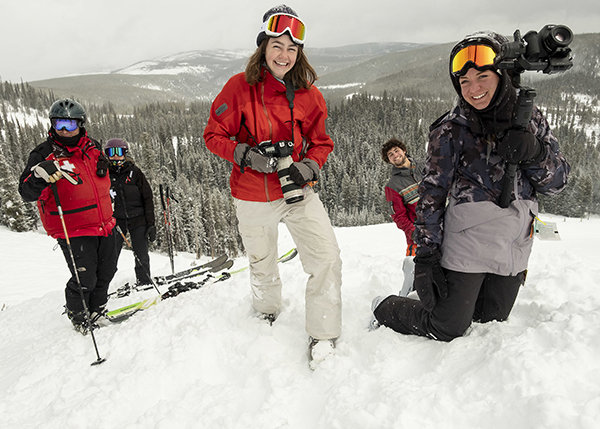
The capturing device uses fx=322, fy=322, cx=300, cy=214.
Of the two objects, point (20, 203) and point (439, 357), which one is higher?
point (439, 357)

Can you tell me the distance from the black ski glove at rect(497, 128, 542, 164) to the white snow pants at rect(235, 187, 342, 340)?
5.02 ft

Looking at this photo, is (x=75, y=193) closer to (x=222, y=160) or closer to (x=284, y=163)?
(x=284, y=163)

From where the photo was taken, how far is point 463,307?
8.65ft

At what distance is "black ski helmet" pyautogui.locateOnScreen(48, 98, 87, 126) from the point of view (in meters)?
3.92

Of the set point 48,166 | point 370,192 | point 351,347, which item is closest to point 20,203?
point 48,166

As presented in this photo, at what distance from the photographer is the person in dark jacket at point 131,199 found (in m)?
6.68

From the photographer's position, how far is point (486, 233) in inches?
101

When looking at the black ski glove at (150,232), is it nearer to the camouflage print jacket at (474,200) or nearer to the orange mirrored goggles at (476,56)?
the camouflage print jacket at (474,200)

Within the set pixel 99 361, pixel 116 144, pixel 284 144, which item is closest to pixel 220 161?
pixel 116 144

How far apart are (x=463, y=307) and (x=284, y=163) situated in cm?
194

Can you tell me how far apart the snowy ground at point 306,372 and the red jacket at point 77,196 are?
1.36 metres

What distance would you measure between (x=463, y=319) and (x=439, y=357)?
1.43 ft

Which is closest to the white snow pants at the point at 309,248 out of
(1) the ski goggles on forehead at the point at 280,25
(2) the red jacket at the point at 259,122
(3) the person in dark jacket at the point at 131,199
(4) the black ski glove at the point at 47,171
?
(2) the red jacket at the point at 259,122

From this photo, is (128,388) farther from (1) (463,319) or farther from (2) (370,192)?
(2) (370,192)
